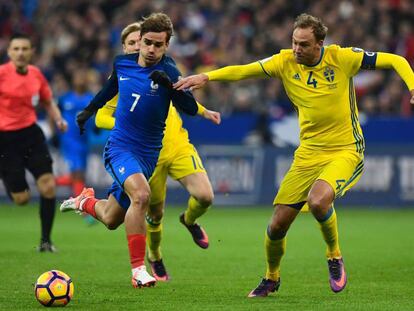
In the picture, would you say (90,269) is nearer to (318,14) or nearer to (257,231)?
(257,231)

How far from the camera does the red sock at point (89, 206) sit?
10.1 m

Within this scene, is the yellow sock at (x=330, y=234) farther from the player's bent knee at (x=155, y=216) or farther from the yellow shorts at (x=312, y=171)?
the player's bent knee at (x=155, y=216)

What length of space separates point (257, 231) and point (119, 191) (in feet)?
23.4

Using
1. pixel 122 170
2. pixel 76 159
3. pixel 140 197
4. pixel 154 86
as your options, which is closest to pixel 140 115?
pixel 154 86

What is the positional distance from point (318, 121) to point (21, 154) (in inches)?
215

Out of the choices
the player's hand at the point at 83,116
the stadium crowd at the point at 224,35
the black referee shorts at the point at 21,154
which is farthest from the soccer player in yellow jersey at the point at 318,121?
the stadium crowd at the point at 224,35

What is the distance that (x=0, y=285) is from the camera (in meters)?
9.78

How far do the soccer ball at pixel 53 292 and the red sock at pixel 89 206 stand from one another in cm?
172

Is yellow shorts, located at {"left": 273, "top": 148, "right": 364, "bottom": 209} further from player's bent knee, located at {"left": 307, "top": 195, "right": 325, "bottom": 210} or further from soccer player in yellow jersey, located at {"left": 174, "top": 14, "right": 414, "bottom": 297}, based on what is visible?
player's bent knee, located at {"left": 307, "top": 195, "right": 325, "bottom": 210}

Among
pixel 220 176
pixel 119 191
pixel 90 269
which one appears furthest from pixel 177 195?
pixel 119 191

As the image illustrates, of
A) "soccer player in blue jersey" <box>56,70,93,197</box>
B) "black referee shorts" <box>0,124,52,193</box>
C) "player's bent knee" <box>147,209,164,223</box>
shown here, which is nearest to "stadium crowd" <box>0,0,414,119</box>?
"soccer player in blue jersey" <box>56,70,93,197</box>

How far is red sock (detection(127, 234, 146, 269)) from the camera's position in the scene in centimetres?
919

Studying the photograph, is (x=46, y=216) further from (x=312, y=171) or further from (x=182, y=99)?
(x=312, y=171)

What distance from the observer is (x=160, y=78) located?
29.8ft
